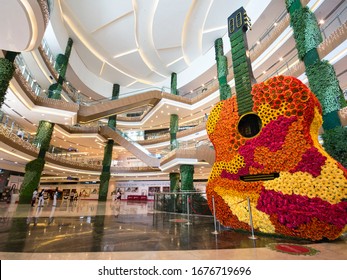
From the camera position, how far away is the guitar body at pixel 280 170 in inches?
143

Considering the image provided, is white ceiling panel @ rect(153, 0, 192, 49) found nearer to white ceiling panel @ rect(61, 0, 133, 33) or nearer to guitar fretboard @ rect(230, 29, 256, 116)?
white ceiling panel @ rect(61, 0, 133, 33)

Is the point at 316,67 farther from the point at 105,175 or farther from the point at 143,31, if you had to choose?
the point at 105,175

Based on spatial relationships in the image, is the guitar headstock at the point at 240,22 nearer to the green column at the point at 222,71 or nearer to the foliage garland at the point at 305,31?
the foliage garland at the point at 305,31

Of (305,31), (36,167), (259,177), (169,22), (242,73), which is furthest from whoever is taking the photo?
(169,22)

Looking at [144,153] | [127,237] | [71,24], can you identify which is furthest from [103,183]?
[127,237]

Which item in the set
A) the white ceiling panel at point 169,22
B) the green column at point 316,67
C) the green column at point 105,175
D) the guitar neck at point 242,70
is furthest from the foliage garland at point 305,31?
the green column at point 105,175

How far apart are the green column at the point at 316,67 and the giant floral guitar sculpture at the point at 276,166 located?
5798mm

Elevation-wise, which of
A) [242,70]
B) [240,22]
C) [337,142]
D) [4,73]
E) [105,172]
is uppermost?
[4,73]

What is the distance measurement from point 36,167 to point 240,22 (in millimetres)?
17473

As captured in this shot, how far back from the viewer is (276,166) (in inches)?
167

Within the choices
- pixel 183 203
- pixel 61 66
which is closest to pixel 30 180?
pixel 61 66

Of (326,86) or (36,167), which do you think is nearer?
(326,86)

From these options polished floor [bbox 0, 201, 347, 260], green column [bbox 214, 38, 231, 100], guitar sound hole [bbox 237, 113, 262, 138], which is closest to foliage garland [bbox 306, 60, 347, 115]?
guitar sound hole [bbox 237, 113, 262, 138]
